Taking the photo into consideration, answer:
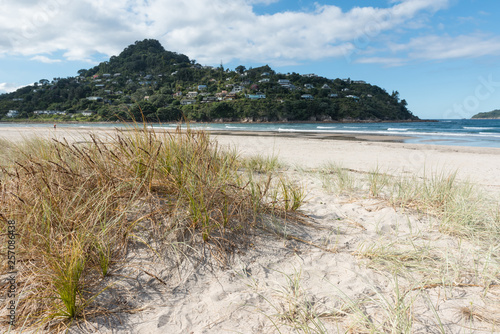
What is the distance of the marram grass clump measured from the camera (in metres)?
1.56

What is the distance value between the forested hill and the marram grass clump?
48087mm

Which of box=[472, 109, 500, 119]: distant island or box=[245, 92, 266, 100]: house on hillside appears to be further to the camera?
box=[472, 109, 500, 119]: distant island

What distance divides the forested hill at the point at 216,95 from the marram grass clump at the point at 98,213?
4809 centimetres

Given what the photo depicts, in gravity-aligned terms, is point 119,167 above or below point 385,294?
above

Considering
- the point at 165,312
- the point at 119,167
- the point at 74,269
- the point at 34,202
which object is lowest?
the point at 165,312

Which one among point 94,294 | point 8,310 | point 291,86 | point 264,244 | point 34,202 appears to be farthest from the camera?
point 291,86

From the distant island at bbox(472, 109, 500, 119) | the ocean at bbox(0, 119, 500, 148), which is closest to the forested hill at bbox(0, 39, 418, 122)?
the ocean at bbox(0, 119, 500, 148)

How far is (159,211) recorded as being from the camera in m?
2.23

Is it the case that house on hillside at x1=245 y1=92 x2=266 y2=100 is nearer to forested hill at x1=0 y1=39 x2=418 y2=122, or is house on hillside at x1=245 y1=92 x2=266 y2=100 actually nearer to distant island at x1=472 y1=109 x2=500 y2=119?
forested hill at x1=0 y1=39 x2=418 y2=122

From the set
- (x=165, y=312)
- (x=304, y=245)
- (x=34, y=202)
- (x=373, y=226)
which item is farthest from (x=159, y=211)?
(x=373, y=226)

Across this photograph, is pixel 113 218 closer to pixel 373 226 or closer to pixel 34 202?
pixel 34 202

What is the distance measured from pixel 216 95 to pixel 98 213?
83247 mm

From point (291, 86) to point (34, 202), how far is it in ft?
315

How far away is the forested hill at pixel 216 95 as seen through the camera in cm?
6325
